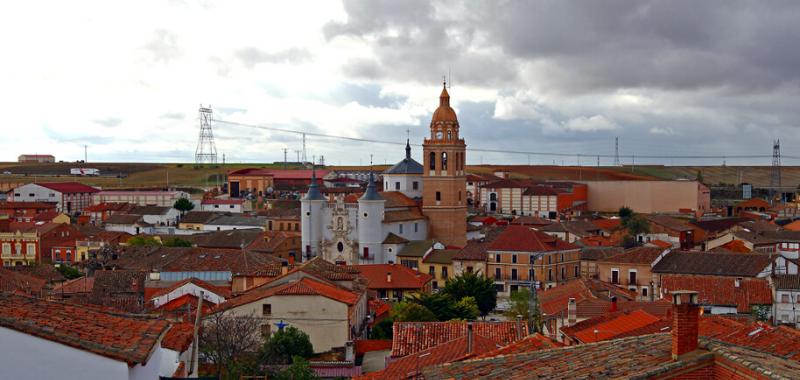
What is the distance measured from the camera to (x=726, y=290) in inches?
1334

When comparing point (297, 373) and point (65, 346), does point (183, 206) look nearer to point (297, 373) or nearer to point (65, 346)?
point (297, 373)

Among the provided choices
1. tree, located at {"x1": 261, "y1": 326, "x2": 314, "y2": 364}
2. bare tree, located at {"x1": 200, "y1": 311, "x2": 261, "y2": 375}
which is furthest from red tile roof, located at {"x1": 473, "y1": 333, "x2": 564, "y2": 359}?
tree, located at {"x1": 261, "y1": 326, "x2": 314, "y2": 364}

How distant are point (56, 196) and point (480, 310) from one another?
77381 millimetres

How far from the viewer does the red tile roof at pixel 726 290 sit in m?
32.9

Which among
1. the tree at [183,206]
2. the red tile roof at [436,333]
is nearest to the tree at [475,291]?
the red tile roof at [436,333]

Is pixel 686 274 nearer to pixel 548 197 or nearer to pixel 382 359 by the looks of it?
pixel 382 359

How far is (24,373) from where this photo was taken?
22.0ft

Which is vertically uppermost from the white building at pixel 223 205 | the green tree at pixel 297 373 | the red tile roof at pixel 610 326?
the white building at pixel 223 205

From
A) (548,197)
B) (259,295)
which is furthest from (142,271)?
(548,197)

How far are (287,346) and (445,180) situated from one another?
4077 centimetres

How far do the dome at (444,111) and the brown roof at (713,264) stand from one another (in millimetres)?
25794

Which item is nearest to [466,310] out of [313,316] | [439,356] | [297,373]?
[313,316]

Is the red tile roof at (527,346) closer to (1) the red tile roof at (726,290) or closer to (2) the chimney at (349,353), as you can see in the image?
(2) the chimney at (349,353)

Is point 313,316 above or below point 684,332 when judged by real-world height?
below
